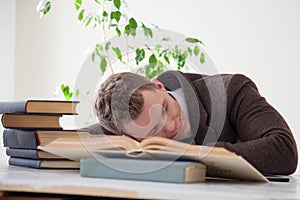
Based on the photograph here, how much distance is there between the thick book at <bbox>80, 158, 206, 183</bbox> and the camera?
37.5 inches

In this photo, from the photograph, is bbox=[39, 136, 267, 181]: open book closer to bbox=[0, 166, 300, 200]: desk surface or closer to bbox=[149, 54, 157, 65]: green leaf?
bbox=[0, 166, 300, 200]: desk surface

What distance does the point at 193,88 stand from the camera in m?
1.60

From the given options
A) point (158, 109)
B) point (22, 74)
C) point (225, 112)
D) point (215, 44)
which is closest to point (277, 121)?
point (225, 112)

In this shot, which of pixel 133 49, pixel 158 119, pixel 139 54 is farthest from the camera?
pixel 133 49

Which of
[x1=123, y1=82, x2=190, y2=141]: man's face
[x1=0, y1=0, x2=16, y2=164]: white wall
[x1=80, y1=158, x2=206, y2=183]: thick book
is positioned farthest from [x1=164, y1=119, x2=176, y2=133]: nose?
[x1=0, y1=0, x2=16, y2=164]: white wall

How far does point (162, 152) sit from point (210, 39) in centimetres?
195

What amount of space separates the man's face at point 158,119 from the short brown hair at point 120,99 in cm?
2

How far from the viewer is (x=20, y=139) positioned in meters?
1.34

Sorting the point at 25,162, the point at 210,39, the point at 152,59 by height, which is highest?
the point at 210,39

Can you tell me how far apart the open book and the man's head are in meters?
0.21

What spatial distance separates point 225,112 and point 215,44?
1330mm

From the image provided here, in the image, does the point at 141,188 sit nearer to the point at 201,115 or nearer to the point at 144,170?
the point at 144,170

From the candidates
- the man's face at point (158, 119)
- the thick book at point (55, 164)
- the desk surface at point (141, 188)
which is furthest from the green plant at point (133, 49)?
the desk surface at point (141, 188)

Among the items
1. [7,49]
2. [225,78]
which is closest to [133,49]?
[7,49]
